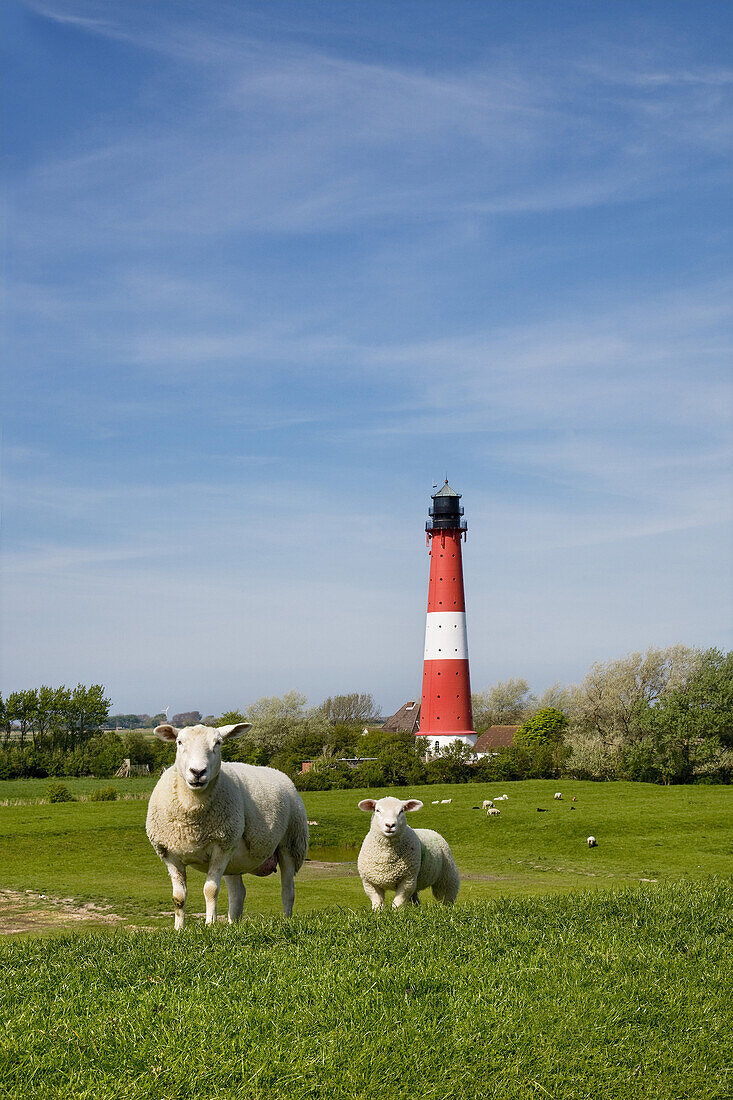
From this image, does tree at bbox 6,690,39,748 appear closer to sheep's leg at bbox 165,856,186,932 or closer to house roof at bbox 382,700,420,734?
house roof at bbox 382,700,420,734

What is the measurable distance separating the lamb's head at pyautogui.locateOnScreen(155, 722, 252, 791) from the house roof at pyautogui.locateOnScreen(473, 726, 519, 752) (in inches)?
2886

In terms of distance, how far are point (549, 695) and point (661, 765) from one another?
5400cm

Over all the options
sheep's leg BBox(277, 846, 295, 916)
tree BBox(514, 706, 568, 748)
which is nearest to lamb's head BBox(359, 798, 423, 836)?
sheep's leg BBox(277, 846, 295, 916)

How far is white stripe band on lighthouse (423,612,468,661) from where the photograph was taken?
63.0 meters

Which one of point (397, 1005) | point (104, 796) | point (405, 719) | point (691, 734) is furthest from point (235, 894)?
point (405, 719)

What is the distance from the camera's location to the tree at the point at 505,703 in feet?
359

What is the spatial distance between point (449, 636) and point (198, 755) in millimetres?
53834

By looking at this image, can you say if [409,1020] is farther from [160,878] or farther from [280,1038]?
[160,878]

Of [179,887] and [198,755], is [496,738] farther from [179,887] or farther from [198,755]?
[198,755]

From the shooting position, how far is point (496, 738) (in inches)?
3317

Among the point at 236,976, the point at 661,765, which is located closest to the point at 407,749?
the point at 661,765

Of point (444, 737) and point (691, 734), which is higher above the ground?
point (691, 734)

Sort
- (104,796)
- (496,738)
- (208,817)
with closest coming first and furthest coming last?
(208,817)
(104,796)
(496,738)

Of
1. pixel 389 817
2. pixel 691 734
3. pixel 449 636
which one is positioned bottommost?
pixel 691 734
